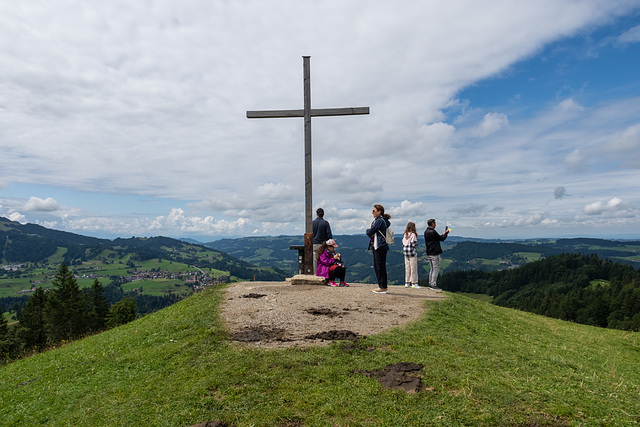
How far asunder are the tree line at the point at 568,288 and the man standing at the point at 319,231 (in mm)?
89495

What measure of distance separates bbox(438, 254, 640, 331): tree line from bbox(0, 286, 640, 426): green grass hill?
90.9 m

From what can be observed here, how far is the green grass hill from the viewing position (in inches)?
210

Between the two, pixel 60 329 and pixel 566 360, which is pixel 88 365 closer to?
pixel 566 360

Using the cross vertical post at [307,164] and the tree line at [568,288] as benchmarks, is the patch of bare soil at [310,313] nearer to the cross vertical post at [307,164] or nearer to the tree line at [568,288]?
the cross vertical post at [307,164]

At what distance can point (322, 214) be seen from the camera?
16516 mm

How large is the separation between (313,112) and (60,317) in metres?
55.5

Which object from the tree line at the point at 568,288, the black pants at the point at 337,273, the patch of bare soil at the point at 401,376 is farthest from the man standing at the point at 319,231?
the tree line at the point at 568,288

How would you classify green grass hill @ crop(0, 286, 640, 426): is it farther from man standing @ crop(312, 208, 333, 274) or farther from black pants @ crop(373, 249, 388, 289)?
man standing @ crop(312, 208, 333, 274)

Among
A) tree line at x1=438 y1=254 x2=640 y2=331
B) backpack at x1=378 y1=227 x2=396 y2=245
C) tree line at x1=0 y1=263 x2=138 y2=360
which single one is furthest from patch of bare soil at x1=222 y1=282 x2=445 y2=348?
tree line at x1=438 y1=254 x2=640 y2=331

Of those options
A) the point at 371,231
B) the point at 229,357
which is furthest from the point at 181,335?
the point at 371,231

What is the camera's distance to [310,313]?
1121 cm

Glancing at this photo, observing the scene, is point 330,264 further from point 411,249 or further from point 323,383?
point 323,383

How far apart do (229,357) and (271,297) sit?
216 inches

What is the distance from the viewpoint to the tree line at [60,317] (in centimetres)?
4994
